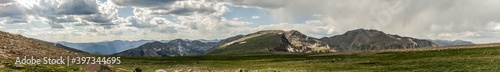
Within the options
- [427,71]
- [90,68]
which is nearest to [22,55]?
[90,68]

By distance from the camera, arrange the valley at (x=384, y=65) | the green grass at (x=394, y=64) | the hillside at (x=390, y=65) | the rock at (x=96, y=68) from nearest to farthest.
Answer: the rock at (x=96, y=68)
the valley at (x=384, y=65)
the hillside at (x=390, y=65)
the green grass at (x=394, y=64)

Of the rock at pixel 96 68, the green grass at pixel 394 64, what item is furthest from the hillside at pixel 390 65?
the rock at pixel 96 68

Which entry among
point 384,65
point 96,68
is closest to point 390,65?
point 384,65

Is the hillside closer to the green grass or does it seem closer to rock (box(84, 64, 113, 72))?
the green grass

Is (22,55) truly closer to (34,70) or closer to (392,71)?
(34,70)

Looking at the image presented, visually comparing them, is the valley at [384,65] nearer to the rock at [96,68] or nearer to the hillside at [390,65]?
the hillside at [390,65]

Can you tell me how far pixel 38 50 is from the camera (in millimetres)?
101188

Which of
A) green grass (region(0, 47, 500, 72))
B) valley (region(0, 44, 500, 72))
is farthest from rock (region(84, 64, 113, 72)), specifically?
green grass (region(0, 47, 500, 72))

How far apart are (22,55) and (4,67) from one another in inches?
2161

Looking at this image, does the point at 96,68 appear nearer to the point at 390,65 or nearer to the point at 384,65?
the point at 390,65

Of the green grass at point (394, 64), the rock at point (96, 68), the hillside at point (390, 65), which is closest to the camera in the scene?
the rock at point (96, 68)

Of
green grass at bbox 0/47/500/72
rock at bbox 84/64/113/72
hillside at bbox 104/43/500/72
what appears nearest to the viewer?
rock at bbox 84/64/113/72

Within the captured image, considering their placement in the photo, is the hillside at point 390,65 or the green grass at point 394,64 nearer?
the hillside at point 390,65

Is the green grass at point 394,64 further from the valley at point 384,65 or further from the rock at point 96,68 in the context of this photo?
the rock at point 96,68
